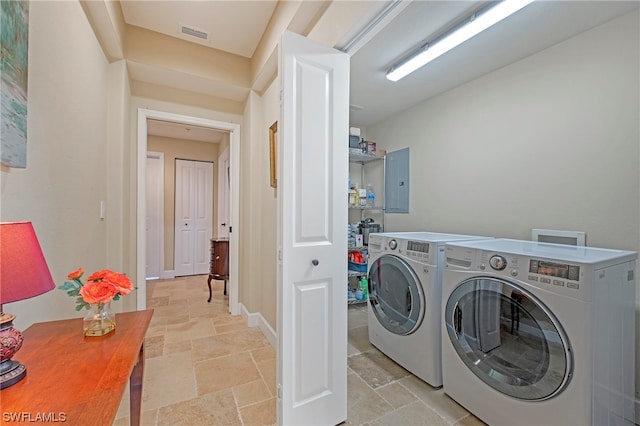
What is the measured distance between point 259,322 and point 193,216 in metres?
3.17

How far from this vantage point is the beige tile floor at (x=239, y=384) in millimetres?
1582

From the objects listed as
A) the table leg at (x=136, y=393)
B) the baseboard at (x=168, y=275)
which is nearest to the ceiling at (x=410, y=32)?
the table leg at (x=136, y=393)

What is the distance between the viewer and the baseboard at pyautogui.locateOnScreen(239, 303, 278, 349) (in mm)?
2484

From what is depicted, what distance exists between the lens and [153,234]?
487 cm

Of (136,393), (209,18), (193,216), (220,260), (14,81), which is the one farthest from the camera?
(193,216)

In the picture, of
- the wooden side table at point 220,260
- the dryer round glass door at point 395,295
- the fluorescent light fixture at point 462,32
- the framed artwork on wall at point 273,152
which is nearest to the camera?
the fluorescent light fixture at point 462,32

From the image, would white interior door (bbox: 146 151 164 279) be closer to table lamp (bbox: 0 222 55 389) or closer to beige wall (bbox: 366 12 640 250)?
beige wall (bbox: 366 12 640 250)

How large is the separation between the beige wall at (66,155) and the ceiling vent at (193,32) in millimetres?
667

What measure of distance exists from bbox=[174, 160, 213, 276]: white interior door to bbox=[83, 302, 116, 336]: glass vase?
438 centimetres

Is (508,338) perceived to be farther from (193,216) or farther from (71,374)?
(193,216)

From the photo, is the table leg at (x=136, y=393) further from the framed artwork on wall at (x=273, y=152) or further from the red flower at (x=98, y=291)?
the framed artwork on wall at (x=273, y=152)

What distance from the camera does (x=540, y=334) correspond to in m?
1.32

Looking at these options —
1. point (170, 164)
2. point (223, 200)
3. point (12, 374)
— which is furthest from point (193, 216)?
point (12, 374)

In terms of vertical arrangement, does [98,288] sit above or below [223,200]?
below
